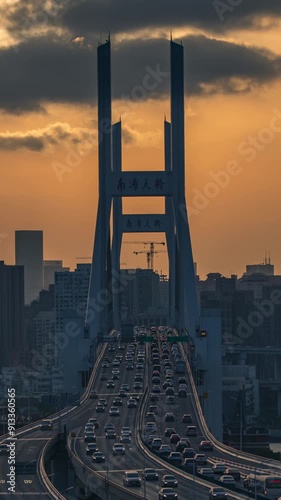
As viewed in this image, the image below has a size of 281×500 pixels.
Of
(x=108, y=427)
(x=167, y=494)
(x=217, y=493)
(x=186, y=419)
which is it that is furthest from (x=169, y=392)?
(x=217, y=493)

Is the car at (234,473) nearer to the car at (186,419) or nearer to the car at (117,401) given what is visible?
the car at (186,419)

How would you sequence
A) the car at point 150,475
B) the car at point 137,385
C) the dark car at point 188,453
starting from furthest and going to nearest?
the car at point 137,385 → the dark car at point 188,453 → the car at point 150,475

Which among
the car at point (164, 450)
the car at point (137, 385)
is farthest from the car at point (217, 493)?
the car at point (137, 385)

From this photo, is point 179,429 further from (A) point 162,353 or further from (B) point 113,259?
(B) point 113,259

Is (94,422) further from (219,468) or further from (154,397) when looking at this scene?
(219,468)

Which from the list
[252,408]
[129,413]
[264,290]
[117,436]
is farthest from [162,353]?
[264,290]
